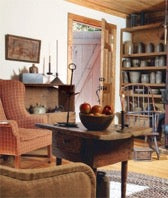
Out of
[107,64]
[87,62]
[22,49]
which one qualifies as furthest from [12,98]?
[87,62]

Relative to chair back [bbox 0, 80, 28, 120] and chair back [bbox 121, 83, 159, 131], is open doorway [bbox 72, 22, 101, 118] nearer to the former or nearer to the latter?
chair back [bbox 121, 83, 159, 131]

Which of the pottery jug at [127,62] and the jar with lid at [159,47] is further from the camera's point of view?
the pottery jug at [127,62]

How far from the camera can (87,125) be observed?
2117 mm

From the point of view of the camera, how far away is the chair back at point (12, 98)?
4.02 meters

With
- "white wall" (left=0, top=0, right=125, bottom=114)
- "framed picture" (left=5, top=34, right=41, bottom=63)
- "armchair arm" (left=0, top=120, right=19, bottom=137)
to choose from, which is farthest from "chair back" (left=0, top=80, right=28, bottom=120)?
"armchair arm" (left=0, top=120, right=19, bottom=137)

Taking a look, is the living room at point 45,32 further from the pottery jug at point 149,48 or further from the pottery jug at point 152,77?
the pottery jug at point 152,77

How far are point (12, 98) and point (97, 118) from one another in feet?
7.41

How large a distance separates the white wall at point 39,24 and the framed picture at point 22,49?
6cm

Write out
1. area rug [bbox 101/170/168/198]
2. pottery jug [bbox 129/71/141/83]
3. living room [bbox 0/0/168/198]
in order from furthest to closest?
pottery jug [bbox 129/71/141/83] < living room [bbox 0/0/168/198] < area rug [bbox 101/170/168/198]

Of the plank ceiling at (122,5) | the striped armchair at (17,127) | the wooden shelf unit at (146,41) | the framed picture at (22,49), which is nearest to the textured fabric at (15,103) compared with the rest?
the striped armchair at (17,127)

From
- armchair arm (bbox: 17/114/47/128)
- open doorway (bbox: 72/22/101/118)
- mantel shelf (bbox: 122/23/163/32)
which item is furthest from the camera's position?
open doorway (bbox: 72/22/101/118)

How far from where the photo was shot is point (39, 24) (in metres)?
4.77

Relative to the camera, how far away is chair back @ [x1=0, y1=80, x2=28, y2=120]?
4016 millimetres

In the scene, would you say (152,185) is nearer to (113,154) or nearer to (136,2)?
(113,154)
